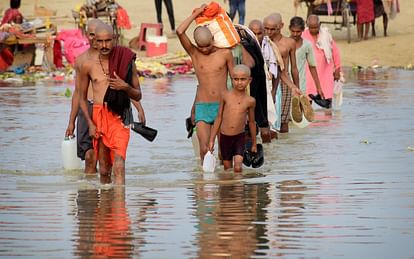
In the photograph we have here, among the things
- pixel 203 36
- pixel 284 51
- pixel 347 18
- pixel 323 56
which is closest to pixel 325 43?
pixel 323 56

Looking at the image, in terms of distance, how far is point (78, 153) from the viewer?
11570 millimetres

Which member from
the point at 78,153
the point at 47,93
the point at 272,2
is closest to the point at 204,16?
the point at 78,153

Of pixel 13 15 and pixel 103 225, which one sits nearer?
pixel 103 225

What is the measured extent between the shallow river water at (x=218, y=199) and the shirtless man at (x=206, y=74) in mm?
449

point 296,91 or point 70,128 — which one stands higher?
point 70,128

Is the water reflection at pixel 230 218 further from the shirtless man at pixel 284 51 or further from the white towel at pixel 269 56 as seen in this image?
the shirtless man at pixel 284 51

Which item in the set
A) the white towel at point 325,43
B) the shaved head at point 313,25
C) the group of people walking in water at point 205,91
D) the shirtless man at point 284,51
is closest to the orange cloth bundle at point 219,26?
the group of people walking in water at point 205,91

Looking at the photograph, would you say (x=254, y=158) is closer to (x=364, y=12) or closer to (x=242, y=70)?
(x=242, y=70)

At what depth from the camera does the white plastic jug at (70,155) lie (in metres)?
11.9

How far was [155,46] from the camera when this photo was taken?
27047 mm

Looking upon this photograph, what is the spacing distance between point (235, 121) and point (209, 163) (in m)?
0.44

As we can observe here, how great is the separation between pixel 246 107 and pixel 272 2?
985 inches

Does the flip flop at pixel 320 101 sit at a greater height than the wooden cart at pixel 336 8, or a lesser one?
greater

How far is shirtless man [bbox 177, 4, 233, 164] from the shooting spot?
1158cm
